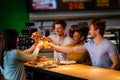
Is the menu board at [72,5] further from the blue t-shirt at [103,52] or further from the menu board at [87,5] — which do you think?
the blue t-shirt at [103,52]

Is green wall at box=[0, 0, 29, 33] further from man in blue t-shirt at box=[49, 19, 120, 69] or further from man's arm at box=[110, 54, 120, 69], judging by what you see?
man's arm at box=[110, 54, 120, 69]

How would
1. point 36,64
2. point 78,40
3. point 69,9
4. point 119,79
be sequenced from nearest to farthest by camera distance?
1. point 119,79
2. point 36,64
3. point 78,40
4. point 69,9

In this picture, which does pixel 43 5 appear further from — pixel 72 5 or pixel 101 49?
pixel 101 49

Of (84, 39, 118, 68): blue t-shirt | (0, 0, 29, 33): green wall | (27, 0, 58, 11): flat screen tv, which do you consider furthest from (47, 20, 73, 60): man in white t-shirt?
(0, 0, 29, 33): green wall

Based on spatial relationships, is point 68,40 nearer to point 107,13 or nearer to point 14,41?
point 14,41

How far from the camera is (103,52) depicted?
4223 mm

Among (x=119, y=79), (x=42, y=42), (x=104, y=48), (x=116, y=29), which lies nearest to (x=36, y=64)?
(x=42, y=42)

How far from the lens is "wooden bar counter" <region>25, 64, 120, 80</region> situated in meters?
3.60

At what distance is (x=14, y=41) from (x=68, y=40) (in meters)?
1.59

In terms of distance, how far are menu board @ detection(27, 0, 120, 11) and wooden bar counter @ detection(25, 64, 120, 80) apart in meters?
3.37

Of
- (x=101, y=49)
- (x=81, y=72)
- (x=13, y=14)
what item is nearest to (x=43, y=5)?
(x=13, y=14)

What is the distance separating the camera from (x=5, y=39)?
3830 millimetres

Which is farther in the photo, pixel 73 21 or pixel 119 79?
pixel 73 21

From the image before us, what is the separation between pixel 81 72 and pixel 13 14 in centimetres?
436
